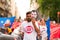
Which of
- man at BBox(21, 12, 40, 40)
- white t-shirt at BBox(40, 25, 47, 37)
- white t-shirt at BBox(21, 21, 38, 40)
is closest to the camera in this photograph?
man at BBox(21, 12, 40, 40)

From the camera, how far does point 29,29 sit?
8.70 meters

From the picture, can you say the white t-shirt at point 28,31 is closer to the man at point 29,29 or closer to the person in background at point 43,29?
the man at point 29,29

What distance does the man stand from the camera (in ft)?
28.0

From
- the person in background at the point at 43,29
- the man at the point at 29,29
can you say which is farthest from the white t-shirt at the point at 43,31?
the man at the point at 29,29

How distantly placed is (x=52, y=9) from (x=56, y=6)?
460 millimetres

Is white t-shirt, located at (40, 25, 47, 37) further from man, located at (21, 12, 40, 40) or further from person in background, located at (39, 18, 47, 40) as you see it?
man, located at (21, 12, 40, 40)

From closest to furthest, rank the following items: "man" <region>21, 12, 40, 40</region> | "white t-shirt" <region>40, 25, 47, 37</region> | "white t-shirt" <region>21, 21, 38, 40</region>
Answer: "man" <region>21, 12, 40, 40</region> < "white t-shirt" <region>21, 21, 38, 40</region> < "white t-shirt" <region>40, 25, 47, 37</region>

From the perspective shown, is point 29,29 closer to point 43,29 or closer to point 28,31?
point 28,31

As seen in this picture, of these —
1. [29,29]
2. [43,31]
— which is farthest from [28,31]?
[43,31]

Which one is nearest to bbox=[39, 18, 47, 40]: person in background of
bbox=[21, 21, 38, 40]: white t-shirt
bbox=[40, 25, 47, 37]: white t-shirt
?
bbox=[40, 25, 47, 37]: white t-shirt

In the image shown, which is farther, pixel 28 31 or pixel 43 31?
pixel 43 31

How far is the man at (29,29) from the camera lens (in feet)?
28.0

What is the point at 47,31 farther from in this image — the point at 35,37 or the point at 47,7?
the point at 47,7

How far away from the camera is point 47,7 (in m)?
29.3
